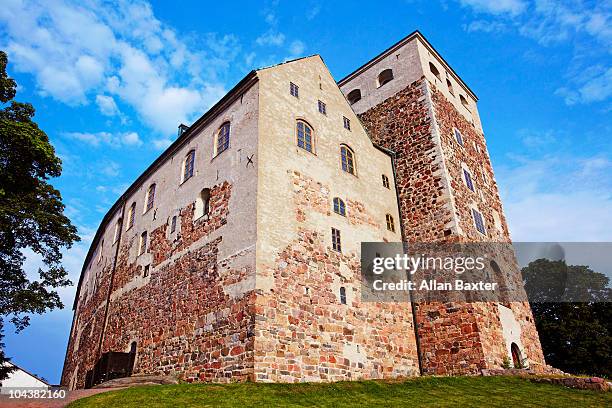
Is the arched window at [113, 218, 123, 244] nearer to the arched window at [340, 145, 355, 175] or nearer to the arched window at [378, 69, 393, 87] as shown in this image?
the arched window at [340, 145, 355, 175]

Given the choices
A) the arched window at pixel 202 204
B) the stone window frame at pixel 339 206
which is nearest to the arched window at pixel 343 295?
the stone window frame at pixel 339 206

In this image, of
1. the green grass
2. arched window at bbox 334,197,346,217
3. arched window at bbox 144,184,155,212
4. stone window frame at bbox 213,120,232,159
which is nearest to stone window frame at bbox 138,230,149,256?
arched window at bbox 144,184,155,212

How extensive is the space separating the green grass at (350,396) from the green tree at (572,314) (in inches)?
770

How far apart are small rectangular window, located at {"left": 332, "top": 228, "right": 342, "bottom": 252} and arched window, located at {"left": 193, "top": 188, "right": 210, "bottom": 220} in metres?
5.18

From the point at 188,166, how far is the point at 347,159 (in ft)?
23.8

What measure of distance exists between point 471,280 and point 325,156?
762cm

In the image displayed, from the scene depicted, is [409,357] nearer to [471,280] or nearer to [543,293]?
[471,280]

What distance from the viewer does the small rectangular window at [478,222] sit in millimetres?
19500

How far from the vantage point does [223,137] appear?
17.4m

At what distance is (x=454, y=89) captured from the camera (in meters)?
25.8

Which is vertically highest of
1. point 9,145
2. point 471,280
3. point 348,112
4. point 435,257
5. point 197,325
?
point 348,112

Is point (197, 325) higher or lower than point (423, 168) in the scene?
lower

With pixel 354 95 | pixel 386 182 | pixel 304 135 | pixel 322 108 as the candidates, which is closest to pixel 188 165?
pixel 304 135

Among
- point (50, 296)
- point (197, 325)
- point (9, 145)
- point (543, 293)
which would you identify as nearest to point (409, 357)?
point (197, 325)
